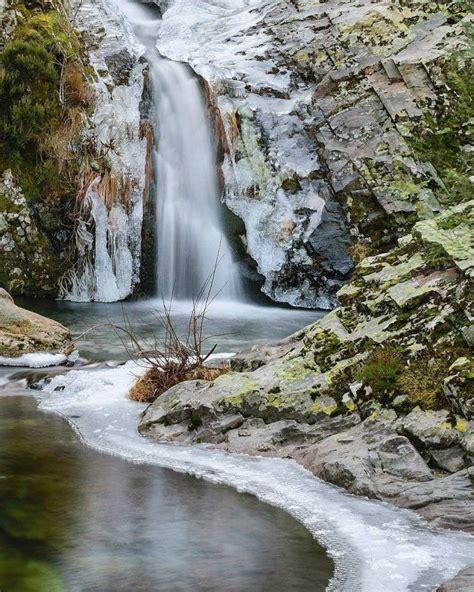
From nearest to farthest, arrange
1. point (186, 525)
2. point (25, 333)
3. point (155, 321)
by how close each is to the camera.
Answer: point (186, 525) < point (25, 333) < point (155, 321)

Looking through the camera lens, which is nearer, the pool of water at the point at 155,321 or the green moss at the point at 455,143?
the green moss at the point at 455,143

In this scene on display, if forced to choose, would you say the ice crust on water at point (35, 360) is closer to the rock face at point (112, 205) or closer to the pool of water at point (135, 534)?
the pool of water at point (135, 534)

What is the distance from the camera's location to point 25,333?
11.6 meters

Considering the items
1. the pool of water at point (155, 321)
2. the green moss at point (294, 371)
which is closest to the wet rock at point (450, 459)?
the green moss at point (294, 371)

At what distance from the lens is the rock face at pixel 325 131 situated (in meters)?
17.5

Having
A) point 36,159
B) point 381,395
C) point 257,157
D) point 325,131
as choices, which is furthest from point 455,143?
point 36,159

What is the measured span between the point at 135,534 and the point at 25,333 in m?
7.28

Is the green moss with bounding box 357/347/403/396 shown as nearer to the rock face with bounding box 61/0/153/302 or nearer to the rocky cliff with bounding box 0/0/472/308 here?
the rocky cliff with bounding box 0/0/472/308

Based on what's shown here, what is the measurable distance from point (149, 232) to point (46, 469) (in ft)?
40.9

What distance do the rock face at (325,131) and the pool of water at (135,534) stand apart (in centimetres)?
1170

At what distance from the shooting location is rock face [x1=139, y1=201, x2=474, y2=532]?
5285 millimetres

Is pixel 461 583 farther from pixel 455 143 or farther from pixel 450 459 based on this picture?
pixel 455 143

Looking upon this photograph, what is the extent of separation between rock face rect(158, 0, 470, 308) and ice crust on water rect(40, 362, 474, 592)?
34.7ft

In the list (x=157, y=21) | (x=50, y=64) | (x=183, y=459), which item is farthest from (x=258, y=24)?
(x=183, y=459)
